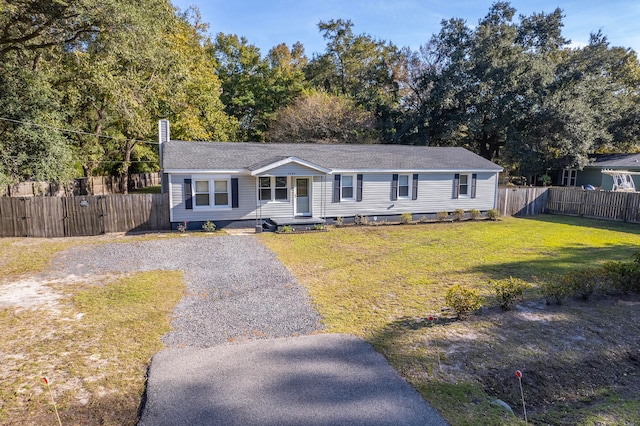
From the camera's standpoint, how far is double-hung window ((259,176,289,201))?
1664 centimetres

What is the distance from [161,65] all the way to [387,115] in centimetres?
2055

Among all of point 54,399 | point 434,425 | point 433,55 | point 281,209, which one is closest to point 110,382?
point 54,399

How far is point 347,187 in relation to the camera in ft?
59.1

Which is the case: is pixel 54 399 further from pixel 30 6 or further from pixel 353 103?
pixel 353 103

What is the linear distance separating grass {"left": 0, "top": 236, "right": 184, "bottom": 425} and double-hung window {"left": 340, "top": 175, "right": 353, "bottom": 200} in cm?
1025

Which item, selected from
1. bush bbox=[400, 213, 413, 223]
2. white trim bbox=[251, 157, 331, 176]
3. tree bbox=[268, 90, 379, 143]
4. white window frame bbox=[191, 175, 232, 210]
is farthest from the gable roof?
white window frame bbox=[191, 175, 232, 210]

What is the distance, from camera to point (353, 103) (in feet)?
109

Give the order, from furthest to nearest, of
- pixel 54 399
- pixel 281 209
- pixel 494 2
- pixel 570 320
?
pixel 494 2
pixel 281 209
pixel 570 320
pixel 54 399

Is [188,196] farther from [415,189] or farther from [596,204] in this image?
[596,204]

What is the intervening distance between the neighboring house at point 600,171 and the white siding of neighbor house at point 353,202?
14359 mm

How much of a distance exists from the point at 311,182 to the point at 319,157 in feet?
6.22

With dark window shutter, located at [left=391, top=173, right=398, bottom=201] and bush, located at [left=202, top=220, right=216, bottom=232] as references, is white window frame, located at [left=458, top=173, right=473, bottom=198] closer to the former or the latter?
dark window shutter, located at [left=391, top=173, right=398, bottom=201]

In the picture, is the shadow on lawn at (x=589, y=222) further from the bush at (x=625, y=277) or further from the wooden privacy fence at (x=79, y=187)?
the wooden privacy fence at (x=79, y=187)

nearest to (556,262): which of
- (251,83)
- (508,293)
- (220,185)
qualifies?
(508,293)
